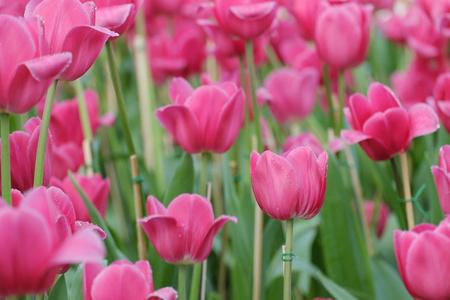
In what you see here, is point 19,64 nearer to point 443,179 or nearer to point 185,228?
point 185,228

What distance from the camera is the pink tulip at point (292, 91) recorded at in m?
1.10

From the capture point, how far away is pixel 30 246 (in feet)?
1.03

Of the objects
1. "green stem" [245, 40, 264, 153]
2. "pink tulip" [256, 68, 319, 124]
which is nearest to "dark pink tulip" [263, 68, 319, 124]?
A: "pink tulip" [256, 68, 319, 124]

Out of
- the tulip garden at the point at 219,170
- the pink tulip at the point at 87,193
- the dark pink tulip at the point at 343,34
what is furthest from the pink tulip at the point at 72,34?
the dark pink tulip at the point at 343,34

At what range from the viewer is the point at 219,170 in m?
0.97

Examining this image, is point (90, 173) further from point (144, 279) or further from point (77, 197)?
point (144, 279)

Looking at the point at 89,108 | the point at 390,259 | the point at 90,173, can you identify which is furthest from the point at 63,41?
the point at 390,259

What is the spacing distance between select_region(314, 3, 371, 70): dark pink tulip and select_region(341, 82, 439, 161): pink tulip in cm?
21

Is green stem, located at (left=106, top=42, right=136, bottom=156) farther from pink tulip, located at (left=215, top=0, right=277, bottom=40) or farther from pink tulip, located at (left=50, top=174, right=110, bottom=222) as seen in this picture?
pink tulip, located at (left=215, top=0, right=277, bottom=40)

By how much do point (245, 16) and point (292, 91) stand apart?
45 cm

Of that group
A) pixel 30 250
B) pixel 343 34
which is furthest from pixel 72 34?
pixel 343 34

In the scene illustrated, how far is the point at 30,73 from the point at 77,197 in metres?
0.28

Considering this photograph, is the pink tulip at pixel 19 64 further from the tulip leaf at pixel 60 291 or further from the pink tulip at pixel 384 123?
the pink tulip at pixel 384 123

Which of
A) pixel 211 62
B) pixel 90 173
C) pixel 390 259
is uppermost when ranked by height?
pixel 211 62
